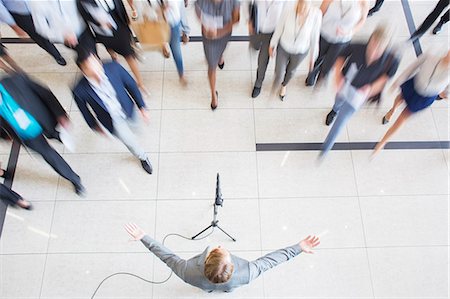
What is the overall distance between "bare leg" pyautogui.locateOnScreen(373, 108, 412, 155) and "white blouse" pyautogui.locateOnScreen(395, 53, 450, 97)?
0.27 metres

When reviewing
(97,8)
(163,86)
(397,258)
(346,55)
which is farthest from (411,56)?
(97,8)

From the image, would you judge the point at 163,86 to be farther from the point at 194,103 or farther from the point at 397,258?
the point at 397,258

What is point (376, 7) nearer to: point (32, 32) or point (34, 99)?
point (32, 32)

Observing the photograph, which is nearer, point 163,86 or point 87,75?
point 87,75

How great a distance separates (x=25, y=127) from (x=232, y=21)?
1.83 meters

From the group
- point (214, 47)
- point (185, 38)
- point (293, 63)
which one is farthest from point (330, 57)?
point (185, 38)

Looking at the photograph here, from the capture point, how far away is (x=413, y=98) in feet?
11.0

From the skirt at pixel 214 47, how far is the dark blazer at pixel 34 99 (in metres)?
1.33

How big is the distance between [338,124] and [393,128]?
21.5 inches

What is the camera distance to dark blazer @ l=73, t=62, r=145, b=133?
9.91ft

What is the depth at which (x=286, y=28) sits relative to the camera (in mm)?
3299

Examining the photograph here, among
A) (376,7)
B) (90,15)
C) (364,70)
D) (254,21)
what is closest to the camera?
(364,70)

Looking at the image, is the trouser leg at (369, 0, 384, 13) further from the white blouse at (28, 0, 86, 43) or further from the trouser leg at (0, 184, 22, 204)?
the trouser leg at (0, 184, 22, 204)

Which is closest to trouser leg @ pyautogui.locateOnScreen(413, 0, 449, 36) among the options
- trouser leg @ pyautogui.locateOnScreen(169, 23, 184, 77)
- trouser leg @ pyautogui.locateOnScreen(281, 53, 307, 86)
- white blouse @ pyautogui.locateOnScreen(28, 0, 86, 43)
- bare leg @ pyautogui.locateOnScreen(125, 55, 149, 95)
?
trouser leg @ pyautogui.locateOnScreen(281, 53, 307, 86)
